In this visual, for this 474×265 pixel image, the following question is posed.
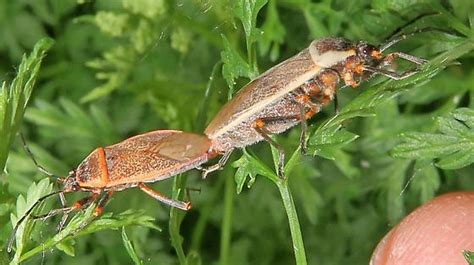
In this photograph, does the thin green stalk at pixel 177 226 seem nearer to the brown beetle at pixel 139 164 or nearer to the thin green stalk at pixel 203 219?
the brown beetle at pixel 139 164

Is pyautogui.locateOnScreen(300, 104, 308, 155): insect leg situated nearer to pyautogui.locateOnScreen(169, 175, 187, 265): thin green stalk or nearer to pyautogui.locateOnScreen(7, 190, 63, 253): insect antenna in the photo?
pyautogui.locateOnScreen(169, 175, 187, 265): thin green stalk

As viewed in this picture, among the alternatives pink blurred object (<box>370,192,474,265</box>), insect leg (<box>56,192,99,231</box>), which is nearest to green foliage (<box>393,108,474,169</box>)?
pink blurred object (<box>370,192,474,265</box>)

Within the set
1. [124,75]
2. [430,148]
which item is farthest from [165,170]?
[124,75]

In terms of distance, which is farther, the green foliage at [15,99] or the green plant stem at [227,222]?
the green plant stem at [227,222]

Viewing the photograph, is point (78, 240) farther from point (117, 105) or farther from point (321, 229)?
point (321, 229)

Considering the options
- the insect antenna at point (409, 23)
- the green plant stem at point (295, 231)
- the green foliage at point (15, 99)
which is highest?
the green foliage at point (15, 99)

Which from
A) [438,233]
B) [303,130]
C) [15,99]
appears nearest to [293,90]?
[303,130]

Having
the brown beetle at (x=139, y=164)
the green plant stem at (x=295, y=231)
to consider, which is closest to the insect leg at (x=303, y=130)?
the green plant stem at (x=295, y=231)
